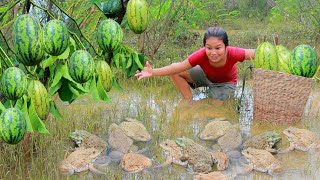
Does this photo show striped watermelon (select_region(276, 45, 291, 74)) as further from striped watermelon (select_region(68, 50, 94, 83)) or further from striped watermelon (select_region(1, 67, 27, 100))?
striped watermelon (select_region(1, 67, 27, 100))

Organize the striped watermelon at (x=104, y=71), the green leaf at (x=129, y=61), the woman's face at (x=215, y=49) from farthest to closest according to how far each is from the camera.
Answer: the woman's face at (x=215, y=49), the green leaf at (x=129, y=61), the striped watermelon at (x=104, y=71)

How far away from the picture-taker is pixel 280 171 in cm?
380

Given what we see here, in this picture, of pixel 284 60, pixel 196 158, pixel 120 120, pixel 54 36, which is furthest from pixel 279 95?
pixel 54 36

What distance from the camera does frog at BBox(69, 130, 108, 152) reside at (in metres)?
4.20

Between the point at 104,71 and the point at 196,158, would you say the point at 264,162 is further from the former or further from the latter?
the point at 104,71

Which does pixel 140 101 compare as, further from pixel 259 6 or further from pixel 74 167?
pixel 259 6

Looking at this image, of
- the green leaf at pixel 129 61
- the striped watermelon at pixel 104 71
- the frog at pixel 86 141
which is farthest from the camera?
the frog at pixel 86 141

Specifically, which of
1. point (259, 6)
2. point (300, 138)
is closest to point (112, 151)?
point (300, 138)

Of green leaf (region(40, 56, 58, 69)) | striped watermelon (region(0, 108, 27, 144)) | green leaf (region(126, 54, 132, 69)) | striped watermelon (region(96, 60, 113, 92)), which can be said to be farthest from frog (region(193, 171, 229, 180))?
striped watermelon (region(0, 108, 27, 144))

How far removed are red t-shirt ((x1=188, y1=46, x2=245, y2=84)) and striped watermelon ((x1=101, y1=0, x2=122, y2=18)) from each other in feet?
10.1

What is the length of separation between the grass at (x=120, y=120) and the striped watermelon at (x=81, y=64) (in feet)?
6.02

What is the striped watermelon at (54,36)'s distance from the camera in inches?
67.7

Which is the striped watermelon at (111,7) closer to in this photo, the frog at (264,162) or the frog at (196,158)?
the frog at (196,158)

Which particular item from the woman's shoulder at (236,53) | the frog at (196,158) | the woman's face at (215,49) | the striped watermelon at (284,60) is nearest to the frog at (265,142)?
the frog at (196,158)
